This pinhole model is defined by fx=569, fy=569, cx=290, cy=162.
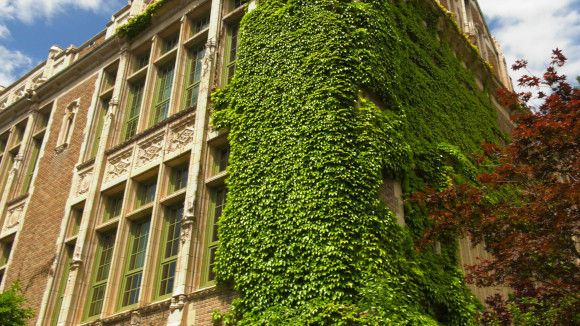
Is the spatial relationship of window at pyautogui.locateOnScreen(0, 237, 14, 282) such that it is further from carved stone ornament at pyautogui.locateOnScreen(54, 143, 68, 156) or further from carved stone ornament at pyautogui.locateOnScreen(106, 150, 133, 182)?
carved stone ornament at pyautogui.locateOnScreen(106, 150, 133, 182)

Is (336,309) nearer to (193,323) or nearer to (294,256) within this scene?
(294,256)

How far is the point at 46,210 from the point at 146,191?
5291mm

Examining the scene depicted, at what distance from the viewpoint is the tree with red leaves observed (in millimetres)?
9445

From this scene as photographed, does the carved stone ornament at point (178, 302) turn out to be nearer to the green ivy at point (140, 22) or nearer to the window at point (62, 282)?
the window at point (62, 282)

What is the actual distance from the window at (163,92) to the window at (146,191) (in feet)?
7.03

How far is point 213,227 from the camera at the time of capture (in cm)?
1365

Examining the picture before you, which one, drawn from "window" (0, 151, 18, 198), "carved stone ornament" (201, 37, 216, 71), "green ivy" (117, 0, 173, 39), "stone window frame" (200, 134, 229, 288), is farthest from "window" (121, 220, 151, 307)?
"window" (0, 151, 18, 198)

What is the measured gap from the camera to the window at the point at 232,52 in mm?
16203

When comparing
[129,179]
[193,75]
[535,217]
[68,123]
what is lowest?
[535,217]

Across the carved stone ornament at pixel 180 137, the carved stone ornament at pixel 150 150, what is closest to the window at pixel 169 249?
the carved stone ornament at pixel 180 137

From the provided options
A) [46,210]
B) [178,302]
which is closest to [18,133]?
[46,210]

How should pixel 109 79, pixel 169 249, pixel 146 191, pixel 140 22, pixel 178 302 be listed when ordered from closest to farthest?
pixel 178 302, pixel 169 249, pixel 146 191, pixel 140 22, pixel 109 79

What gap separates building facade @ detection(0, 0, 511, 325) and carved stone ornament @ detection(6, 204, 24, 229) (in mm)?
74

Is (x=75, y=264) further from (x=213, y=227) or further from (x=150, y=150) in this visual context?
(x=213, y=227)
